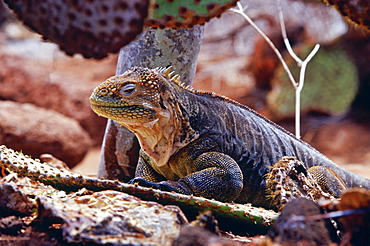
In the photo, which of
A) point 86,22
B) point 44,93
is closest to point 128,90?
point 86,22

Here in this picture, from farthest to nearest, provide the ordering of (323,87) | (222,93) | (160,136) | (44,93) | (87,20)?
(222,93)
(323,87)
(44,93)
(160,136)
(87,20)

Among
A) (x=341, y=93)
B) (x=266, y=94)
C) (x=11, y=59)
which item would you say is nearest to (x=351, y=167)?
(x=341, y=93)

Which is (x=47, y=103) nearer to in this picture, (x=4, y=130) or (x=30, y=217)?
(x=4, y=130)

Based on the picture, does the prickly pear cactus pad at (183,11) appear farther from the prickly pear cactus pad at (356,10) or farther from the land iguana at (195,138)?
→ the land iguana at (195,138)

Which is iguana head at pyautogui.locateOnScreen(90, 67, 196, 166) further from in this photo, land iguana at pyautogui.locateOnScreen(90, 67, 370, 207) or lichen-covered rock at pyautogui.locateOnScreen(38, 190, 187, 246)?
lichen-covered rock at pyautogui.locateOnScreen(38, 190, 187, 246)

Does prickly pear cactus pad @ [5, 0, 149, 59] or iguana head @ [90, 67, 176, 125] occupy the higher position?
prickly pear cactus pad @ [5, 0, 149, 59]

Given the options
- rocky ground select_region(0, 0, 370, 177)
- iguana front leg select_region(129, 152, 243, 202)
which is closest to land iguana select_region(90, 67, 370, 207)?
iguana front leg select_region(129, 152, 243, 202)

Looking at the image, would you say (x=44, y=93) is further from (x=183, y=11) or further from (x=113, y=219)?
(x=113, y=219)
